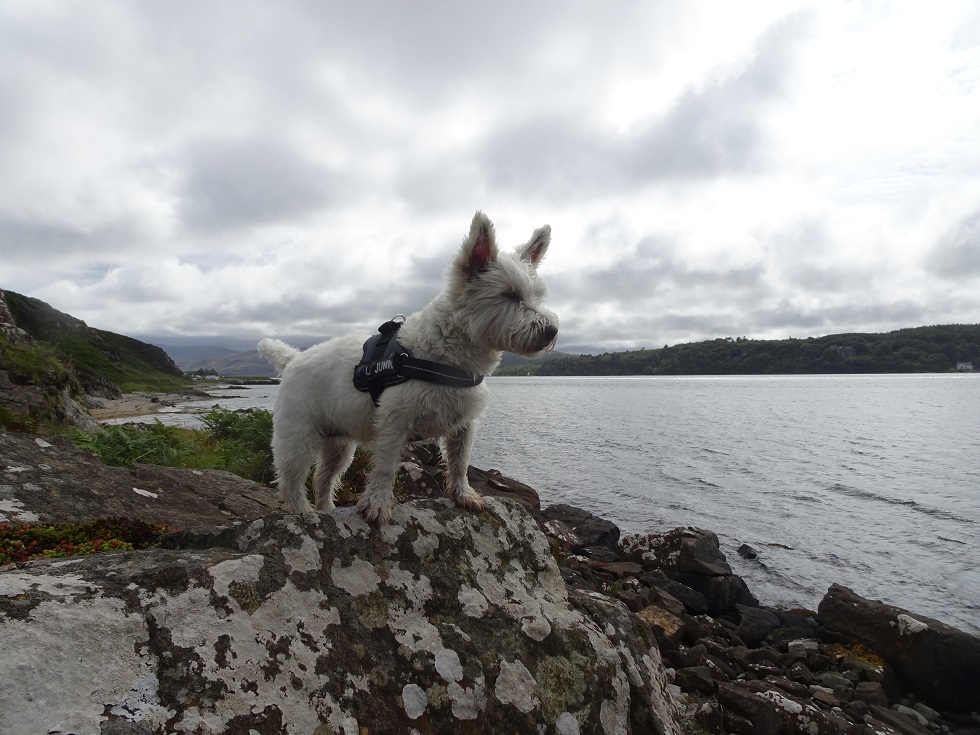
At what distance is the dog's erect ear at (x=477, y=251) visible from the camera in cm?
510

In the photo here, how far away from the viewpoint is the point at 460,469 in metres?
5.27

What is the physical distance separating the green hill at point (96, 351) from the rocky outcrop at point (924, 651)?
5629 cm

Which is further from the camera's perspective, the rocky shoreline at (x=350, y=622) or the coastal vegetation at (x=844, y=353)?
the coastal vegetation at (x=844, y=353)

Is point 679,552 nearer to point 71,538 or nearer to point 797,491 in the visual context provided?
point 71,538

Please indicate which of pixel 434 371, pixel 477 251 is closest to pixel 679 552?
pixel 434 371

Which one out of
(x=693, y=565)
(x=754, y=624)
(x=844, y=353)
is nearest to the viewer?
(x=754, y=624)

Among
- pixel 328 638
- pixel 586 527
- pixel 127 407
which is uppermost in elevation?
pixel 328 638

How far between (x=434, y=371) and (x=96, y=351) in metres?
97.5

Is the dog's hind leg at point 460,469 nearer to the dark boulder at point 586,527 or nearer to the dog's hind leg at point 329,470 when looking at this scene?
the dog's hind leg at point 329,470

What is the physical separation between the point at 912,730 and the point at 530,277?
8.39 m

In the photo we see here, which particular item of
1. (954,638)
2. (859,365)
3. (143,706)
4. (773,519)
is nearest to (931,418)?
(773,519)

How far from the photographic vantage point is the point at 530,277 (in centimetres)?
544

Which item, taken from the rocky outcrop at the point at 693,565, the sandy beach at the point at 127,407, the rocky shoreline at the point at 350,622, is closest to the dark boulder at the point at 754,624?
the rocky outcrop at the point at 693,565

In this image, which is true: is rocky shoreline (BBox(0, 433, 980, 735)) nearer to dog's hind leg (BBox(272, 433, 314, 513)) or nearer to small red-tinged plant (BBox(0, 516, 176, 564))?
small red-tinged plant (BBox(0, 516, 176, 564))
